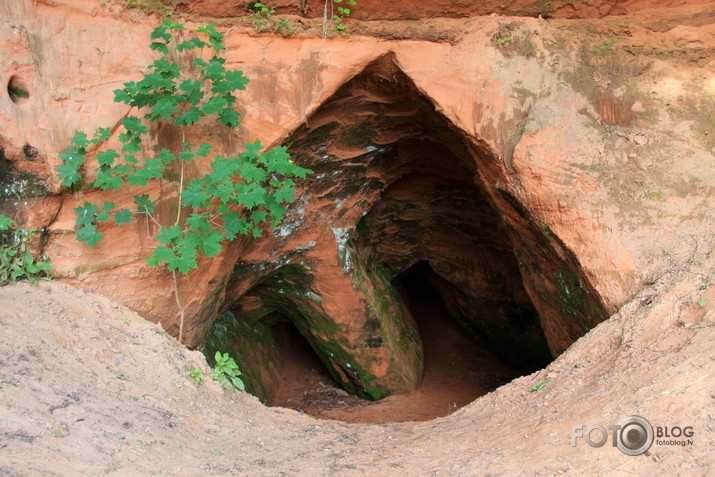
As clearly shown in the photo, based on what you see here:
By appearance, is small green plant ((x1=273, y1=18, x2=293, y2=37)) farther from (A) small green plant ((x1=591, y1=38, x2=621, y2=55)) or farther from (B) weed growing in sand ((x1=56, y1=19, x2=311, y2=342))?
(A) small green plant ((x1=591, y1=38, x2=621, y2=55))

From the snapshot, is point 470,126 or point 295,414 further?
point 470,126

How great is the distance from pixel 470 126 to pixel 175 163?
7.87ft

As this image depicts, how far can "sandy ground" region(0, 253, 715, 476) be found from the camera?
96.7 inches

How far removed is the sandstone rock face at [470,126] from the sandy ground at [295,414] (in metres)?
0.50

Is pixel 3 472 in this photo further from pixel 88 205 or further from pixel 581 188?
pixel 581 188

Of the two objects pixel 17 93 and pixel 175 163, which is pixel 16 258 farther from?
pixel 175 163

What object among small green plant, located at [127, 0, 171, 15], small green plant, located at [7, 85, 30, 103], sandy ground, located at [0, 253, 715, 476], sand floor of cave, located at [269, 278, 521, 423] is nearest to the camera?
sandy ground, located at [0, 253, 715, 476]

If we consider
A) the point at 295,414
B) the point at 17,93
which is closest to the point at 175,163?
the point at 17,93

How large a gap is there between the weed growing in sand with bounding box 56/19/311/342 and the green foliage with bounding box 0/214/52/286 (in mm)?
363

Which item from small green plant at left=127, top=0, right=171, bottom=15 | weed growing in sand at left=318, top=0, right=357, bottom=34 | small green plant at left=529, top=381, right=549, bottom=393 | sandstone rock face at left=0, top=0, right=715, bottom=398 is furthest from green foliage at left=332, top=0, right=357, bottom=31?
small green plant at left=529, top=381, right=549, bottom=393

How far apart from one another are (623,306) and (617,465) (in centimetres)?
169

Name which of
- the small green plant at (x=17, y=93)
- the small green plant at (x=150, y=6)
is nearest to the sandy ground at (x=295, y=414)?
the small green plant at (x=17, y=93)

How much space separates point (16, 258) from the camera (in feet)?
12.7

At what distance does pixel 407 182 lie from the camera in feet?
23.3
